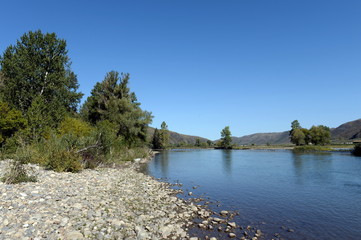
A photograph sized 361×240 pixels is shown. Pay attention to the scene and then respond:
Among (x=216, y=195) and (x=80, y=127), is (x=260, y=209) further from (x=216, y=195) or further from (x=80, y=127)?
(x=80, y=127)

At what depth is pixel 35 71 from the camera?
30.7 metres

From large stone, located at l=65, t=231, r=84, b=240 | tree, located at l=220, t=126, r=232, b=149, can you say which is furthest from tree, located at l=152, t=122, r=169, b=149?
large stone, located at l=65, t=231, r=84, b=240

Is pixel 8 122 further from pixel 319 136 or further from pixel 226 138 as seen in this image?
pixel 319 136

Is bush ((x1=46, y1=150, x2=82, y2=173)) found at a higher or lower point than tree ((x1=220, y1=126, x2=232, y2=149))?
lower

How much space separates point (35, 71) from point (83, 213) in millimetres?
28744

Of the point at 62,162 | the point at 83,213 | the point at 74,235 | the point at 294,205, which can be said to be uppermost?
the point at 62,162

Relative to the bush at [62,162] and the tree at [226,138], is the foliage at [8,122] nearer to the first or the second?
the bush at [62,162]

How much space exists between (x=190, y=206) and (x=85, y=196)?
5.87 meters

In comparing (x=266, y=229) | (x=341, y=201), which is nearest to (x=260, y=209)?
(x=266, y=229)

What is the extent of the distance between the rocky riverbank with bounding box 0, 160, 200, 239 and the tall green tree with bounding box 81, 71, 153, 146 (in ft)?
99.8

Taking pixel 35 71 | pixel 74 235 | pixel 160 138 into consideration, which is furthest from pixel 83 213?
pixel 160 138

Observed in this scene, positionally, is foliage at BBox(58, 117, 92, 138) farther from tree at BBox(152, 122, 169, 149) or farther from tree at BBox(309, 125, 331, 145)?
tree at BBox(309, 125, 331, 145)

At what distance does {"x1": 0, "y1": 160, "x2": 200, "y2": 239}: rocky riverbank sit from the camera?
24.0 ft

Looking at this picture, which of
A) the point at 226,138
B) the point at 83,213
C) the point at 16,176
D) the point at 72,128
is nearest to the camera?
the point at 83,213
